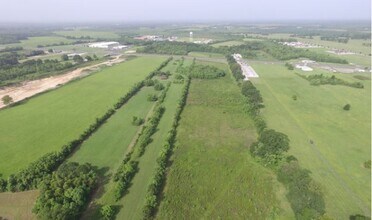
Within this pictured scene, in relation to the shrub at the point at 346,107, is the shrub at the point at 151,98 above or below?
above

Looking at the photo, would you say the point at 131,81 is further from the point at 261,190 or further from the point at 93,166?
the point at 261,190

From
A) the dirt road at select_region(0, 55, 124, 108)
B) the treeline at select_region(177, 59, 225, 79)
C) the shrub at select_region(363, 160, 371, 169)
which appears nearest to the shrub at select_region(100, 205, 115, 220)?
the shrub at select_region(363, 160, 371, 169)

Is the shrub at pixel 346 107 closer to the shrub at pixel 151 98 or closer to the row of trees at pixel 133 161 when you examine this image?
the row of trees at pixel 133 161

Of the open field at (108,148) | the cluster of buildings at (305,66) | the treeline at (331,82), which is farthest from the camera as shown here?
the cluster of buildings at (305,66)

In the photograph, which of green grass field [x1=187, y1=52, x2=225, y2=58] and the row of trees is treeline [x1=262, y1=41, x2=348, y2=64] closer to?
green grass field [x1=187, y1=52, x2=225, y2=58]

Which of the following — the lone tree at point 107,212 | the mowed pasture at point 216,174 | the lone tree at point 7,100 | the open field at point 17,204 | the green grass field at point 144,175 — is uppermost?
the lone tree at point 7,100

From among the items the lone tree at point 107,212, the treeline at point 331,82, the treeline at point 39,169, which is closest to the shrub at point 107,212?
the lone tree at point 107,212
